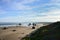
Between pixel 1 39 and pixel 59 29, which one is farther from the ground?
pixel 59 29

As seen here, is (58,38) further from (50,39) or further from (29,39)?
(29,39)

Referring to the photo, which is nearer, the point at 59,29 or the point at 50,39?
the point at 50,39

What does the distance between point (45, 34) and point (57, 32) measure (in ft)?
Result: 3.48

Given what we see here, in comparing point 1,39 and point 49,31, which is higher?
point 49,31

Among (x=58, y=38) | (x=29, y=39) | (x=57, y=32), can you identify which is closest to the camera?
(x=58, y=38)

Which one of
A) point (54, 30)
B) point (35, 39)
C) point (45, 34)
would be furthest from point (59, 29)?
point (35, 39)

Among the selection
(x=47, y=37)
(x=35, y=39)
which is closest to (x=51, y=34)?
(x=47, y=37)

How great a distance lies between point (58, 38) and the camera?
11203 millimetres

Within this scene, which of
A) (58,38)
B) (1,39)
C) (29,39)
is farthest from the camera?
(1,39)

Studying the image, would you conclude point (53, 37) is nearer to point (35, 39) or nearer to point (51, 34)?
point (51, 34)

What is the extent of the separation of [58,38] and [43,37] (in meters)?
1.40

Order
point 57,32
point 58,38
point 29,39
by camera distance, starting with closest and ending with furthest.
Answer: point 58,38 → point 57,32 → point 29,39

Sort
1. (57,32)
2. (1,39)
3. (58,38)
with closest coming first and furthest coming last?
(58,38) → (57,32) → (1,39)

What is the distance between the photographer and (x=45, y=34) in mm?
12523
